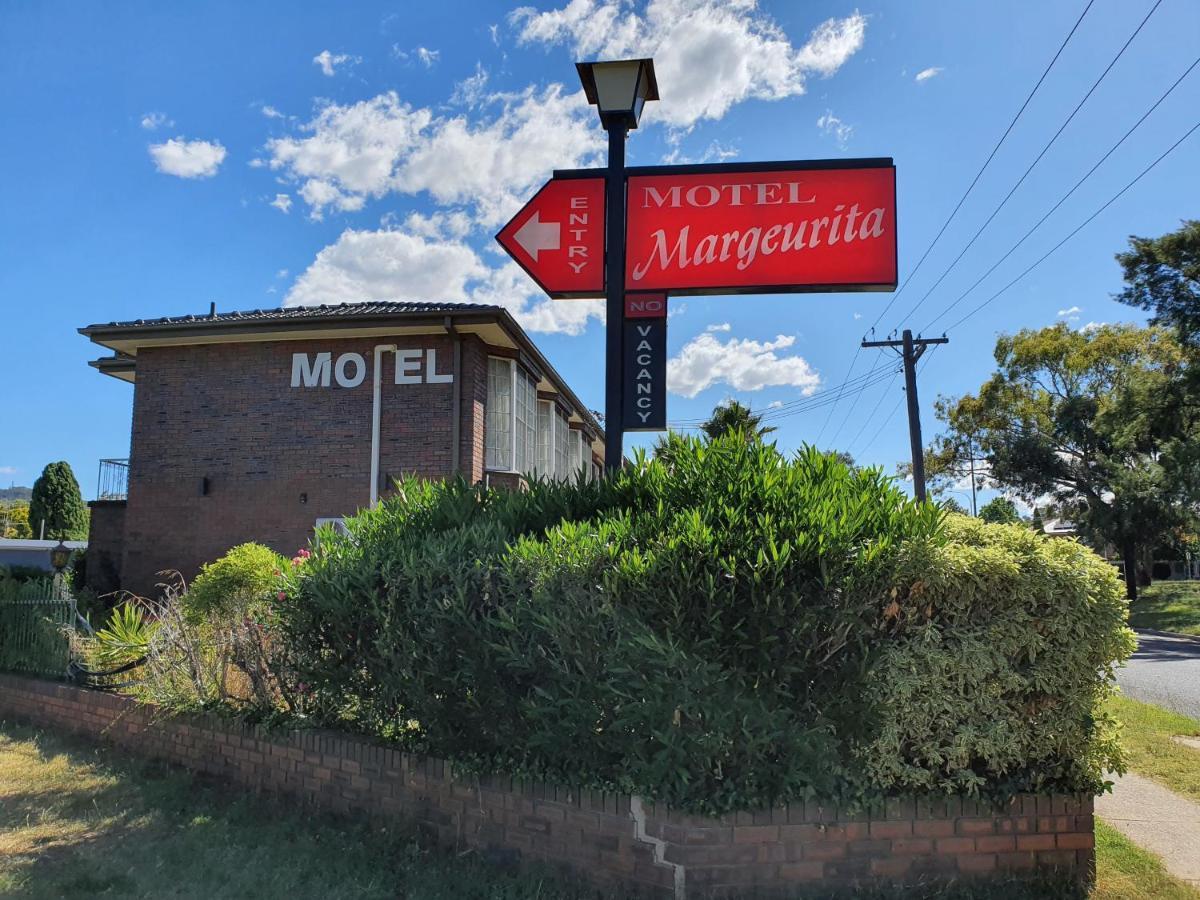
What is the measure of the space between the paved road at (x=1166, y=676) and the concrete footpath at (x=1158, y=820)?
1.40 metres

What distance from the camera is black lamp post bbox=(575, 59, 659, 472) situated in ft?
17.6

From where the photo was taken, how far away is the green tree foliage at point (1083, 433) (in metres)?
27.5

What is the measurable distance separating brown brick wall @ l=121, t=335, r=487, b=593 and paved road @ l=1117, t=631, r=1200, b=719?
32.6 ft

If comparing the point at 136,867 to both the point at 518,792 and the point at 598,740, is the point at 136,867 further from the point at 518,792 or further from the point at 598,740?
the point at 598,740

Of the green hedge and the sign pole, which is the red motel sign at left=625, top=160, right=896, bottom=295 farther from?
the green hedge

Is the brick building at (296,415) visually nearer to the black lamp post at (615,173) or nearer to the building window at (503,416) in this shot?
the building window at (503,416)

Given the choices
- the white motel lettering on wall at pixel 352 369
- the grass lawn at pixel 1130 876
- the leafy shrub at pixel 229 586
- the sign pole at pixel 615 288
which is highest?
the white motel lettering on wall at pixel 352 369

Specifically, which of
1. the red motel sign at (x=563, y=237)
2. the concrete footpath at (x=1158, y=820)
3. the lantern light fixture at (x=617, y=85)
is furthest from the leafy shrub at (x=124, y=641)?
the concrete footpath at (x=1158, y=820)

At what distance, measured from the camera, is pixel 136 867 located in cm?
387

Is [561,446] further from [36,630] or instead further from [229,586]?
[36,630]

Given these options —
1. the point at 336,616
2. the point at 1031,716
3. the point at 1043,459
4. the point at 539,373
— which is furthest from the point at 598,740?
the point at 1043,459

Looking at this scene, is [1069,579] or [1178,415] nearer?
Answer: [1069,579]

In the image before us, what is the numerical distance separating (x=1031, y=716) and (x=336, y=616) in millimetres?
3354

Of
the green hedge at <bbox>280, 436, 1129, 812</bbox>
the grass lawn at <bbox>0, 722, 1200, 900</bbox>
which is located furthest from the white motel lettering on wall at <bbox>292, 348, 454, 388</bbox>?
the green hedge at <bbox>280, 436, 1129, 812</bbox>
